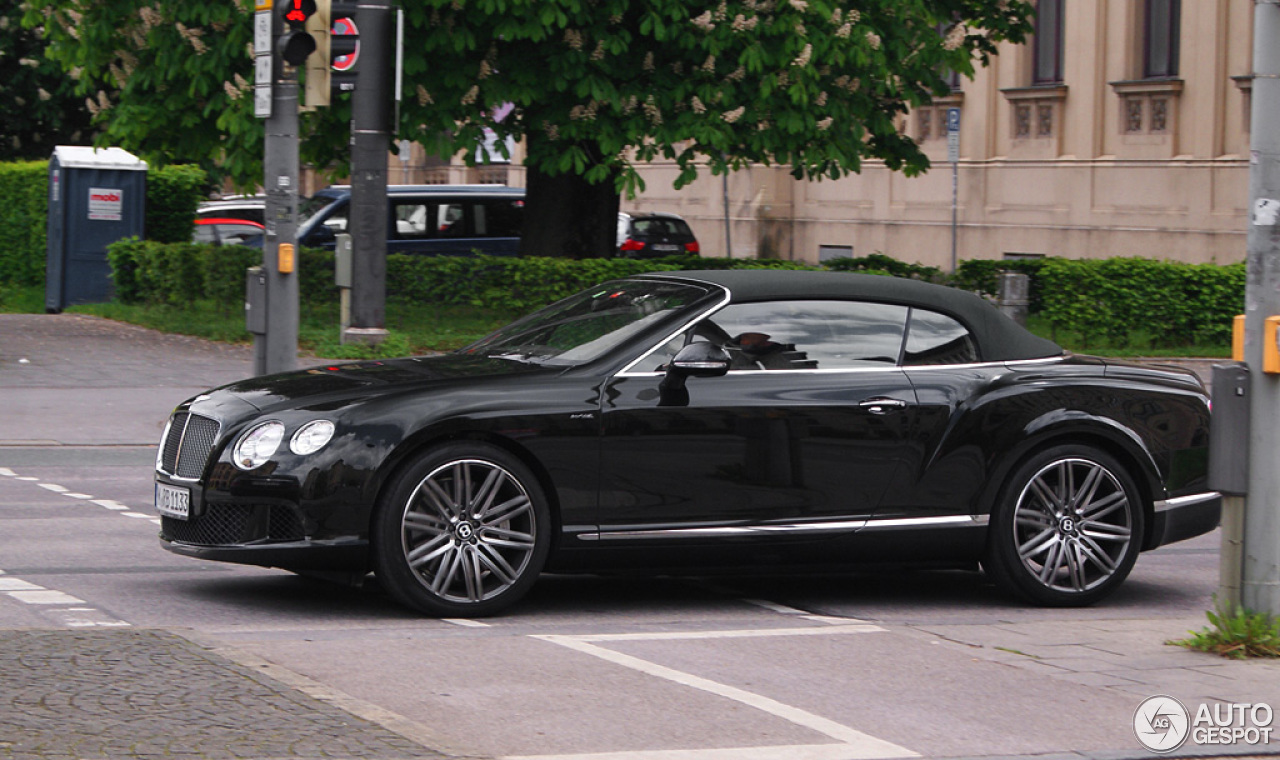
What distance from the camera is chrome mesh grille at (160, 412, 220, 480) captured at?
7605mm

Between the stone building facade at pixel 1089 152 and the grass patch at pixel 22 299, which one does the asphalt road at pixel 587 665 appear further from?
Answer: the stone building facade at pixel 1089 152

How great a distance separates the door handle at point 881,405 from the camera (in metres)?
8.03

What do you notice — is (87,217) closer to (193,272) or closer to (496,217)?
(193,272)

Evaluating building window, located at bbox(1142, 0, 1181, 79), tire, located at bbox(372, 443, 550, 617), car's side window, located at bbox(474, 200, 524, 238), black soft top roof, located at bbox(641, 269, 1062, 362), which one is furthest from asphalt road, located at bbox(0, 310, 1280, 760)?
building window, located at bbox(1142, 0, 1181, 79)

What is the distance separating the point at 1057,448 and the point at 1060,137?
2529cm

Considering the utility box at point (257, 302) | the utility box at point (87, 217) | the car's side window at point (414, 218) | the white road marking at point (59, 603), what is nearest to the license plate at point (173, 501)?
the white road marking at point (59, 603)

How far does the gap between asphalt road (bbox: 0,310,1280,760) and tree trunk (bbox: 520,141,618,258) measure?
12.5m

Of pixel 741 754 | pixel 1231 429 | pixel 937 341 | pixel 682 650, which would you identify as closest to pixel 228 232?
pixel 937 341

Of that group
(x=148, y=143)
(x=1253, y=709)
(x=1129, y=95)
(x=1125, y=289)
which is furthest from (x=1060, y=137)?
(x=1253, y=709)

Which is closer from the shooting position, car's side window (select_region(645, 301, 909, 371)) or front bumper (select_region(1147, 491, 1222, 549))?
car's side window (select_region(645, 301, 909, 371))

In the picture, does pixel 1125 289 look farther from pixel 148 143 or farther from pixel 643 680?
pixel 643 680

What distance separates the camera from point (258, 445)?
740 cm

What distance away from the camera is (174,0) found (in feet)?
61.6

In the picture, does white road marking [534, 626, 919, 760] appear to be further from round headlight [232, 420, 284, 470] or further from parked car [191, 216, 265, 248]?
parked car [191, 216, 265, 248]
